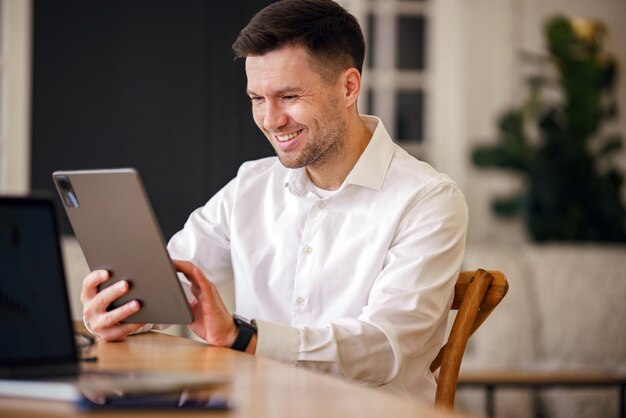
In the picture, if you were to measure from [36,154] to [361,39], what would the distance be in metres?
2.80

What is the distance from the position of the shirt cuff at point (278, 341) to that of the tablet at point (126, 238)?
137 millimetres

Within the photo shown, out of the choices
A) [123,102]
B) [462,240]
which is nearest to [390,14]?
[123,102]

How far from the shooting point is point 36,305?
1.20 m

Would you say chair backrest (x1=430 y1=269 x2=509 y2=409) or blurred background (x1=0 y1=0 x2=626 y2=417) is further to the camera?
blurred background (x1=0 y1=0 x2=626 y2=417)

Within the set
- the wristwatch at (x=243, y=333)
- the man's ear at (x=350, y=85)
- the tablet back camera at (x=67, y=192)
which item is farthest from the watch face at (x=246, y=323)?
the man's ear at (x=350, y=85)

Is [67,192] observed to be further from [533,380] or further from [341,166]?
[533,380]

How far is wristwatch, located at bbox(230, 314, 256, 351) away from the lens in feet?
5.16

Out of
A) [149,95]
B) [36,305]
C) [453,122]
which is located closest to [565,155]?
[453,122]

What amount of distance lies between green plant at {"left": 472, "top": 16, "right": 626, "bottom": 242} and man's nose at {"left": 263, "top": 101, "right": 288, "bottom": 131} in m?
3.14

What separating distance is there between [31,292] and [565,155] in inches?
164

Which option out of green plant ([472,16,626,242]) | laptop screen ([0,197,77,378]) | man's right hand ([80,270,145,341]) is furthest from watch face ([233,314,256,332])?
green plant ([472,16,626,242])

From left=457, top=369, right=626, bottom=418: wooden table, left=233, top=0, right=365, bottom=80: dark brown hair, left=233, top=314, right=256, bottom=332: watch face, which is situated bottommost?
left=457, top=369, right=626, bottom=418: wooden table

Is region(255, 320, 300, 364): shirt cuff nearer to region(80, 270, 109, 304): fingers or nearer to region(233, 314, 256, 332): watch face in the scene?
region(233, 314, 256, 332): watch face

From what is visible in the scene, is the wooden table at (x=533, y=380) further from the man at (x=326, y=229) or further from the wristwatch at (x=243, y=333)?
the wristwatch at (x=243, y=333)
